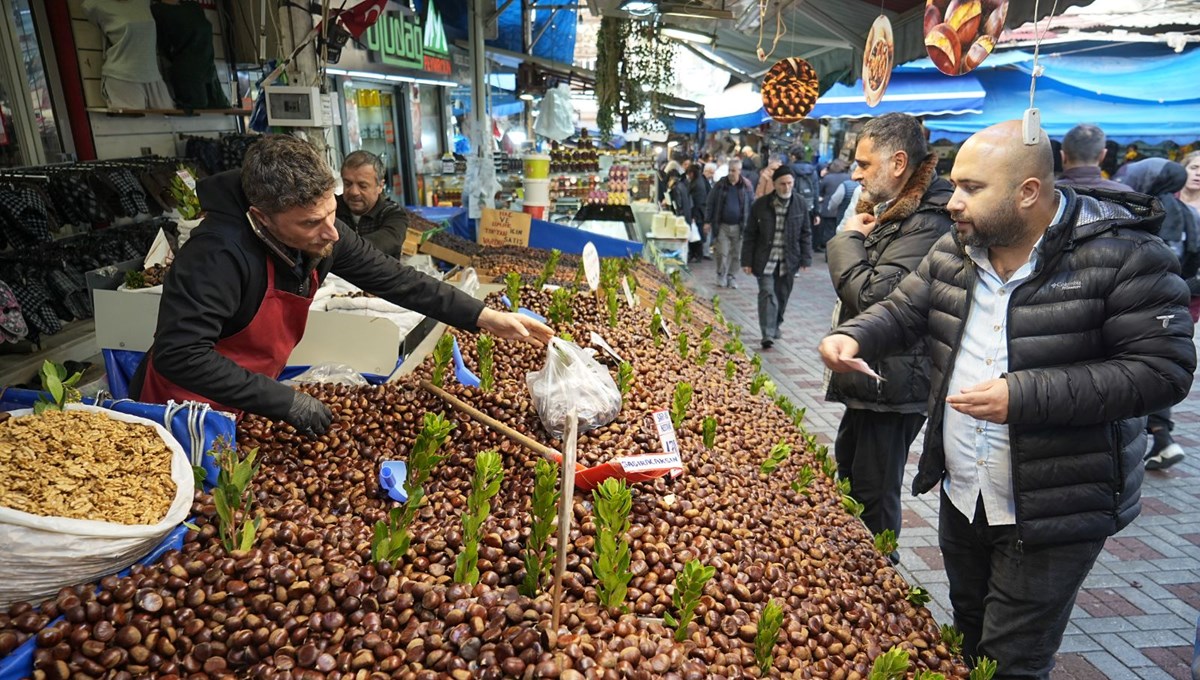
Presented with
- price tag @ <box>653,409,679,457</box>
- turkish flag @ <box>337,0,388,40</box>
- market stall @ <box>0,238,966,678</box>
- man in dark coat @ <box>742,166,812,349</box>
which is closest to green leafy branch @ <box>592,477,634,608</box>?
market stall @ <box>0,238,966,678</box>

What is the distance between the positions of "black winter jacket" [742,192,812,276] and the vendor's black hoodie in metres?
5.76

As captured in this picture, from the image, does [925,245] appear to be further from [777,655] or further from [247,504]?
[247,504]

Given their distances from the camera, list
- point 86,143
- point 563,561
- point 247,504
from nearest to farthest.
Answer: point 563,561 → point 247,504 → point 86,143

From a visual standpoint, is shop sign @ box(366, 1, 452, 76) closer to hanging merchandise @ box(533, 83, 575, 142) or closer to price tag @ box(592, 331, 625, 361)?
hanging merchandise @ box(533, 83, 575, 142)

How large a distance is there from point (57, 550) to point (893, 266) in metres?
2.79

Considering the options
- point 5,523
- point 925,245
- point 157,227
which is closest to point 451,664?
point 5,523

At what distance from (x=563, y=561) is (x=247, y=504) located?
83 cm

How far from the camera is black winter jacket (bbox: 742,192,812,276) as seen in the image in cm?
738

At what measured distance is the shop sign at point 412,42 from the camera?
7.31m

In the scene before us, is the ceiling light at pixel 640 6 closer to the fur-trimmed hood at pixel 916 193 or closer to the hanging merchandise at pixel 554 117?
the fur-trimmed hood at pixel 916 193

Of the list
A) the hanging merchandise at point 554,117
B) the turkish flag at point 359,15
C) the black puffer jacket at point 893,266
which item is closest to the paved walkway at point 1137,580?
the black puffer jacket at point 893,266

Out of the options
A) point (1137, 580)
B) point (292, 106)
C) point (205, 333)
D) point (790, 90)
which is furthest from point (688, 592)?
point (790, 90)

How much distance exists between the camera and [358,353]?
10.2 ft

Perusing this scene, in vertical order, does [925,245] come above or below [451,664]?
above
